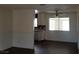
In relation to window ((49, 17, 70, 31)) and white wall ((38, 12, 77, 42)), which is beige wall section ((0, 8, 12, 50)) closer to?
white wall ((38, 12, 77, 42))

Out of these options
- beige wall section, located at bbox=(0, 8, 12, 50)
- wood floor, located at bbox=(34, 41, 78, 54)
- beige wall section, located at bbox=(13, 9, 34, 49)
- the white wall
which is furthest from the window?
beige wall section, located at bbox=(0, 8, 12, 50)

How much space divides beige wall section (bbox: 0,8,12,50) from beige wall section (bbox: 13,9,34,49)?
0.86 feet

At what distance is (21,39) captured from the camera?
683cm

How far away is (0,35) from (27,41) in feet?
4.35

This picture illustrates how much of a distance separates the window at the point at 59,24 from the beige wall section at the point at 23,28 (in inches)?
170

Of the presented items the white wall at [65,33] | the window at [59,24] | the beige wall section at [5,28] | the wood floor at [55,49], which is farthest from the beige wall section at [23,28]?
the window at [59,24]

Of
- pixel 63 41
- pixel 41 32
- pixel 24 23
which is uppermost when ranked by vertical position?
pixel 24 23

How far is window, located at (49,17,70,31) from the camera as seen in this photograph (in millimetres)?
10258

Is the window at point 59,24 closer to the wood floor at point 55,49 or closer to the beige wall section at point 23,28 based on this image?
the wood floor at point 55,49

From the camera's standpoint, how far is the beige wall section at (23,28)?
6.56 m
